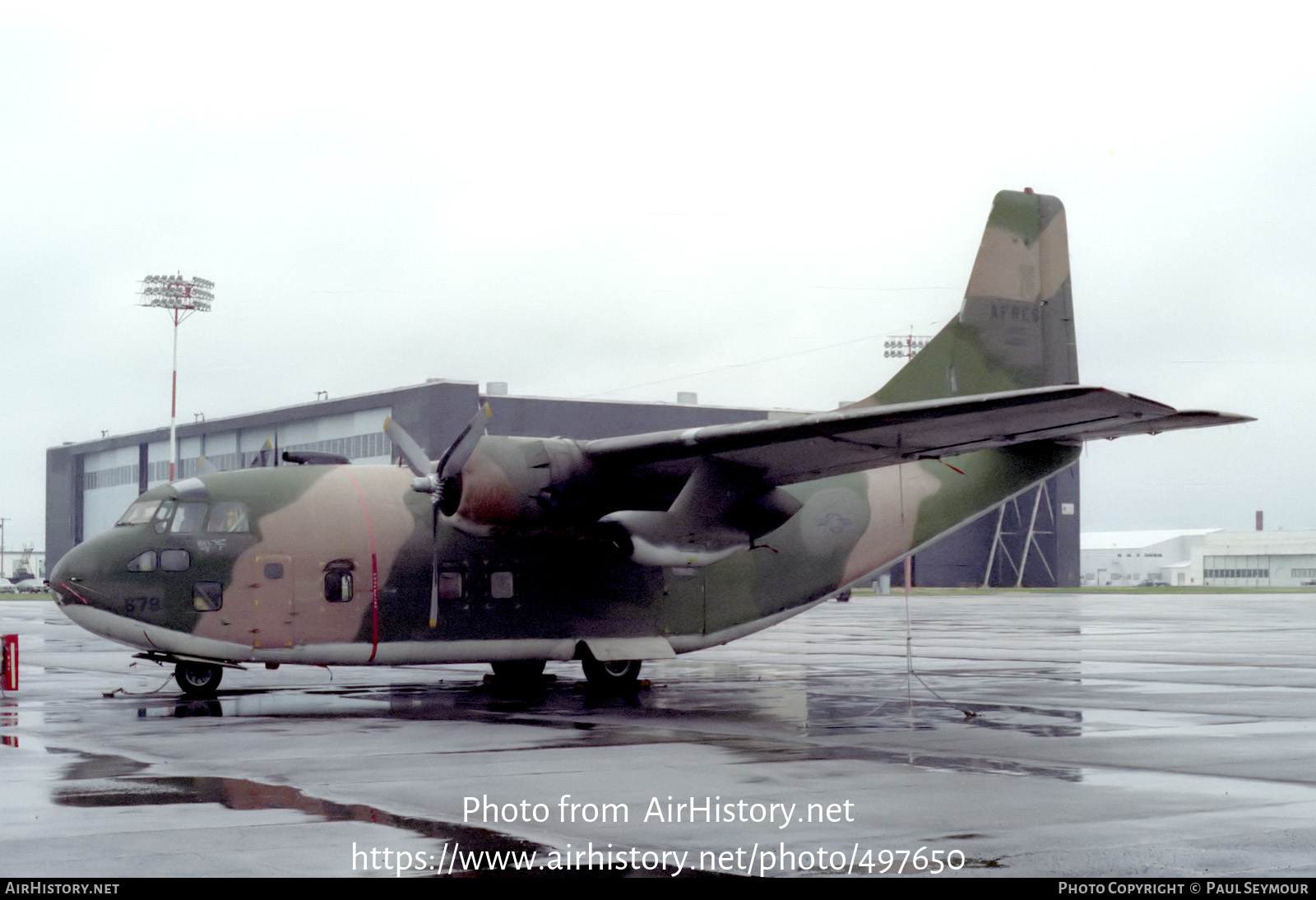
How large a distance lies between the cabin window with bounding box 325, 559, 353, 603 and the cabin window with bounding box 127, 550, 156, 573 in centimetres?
226

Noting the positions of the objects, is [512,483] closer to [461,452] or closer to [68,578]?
[461,452]

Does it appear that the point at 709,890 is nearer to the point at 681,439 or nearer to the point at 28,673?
the point at 681,439

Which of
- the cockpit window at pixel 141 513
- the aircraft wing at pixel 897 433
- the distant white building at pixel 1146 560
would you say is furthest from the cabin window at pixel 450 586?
the distant white building at pixel 1146 560

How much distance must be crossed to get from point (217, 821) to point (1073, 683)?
15.3m

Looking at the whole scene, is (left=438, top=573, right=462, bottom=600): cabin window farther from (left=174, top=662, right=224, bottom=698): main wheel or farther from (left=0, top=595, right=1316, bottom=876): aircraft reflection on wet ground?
(left=174, top=662, right=224, bottom=698): main wheel

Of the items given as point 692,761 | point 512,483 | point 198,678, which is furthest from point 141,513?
point 692,761

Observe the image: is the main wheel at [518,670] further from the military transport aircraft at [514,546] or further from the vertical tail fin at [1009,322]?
the vertical tail fin at [1009,322]

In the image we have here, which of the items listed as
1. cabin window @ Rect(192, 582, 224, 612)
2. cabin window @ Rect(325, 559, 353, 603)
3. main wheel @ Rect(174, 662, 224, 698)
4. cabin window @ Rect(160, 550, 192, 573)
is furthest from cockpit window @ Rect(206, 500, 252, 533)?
main wheel @ Rect(174, 662, 224, 698)

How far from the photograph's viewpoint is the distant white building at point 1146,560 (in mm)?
166750

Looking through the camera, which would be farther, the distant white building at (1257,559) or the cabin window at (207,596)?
the distant white building at (1257,559)

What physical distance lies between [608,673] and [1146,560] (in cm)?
16326

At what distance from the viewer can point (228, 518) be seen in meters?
18.9

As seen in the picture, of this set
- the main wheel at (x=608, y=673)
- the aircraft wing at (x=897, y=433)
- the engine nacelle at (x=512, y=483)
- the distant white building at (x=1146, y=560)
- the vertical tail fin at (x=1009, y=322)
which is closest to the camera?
the aircraft wing at (x=897, y=433)

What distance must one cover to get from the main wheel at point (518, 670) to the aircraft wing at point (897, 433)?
13.7 ft
